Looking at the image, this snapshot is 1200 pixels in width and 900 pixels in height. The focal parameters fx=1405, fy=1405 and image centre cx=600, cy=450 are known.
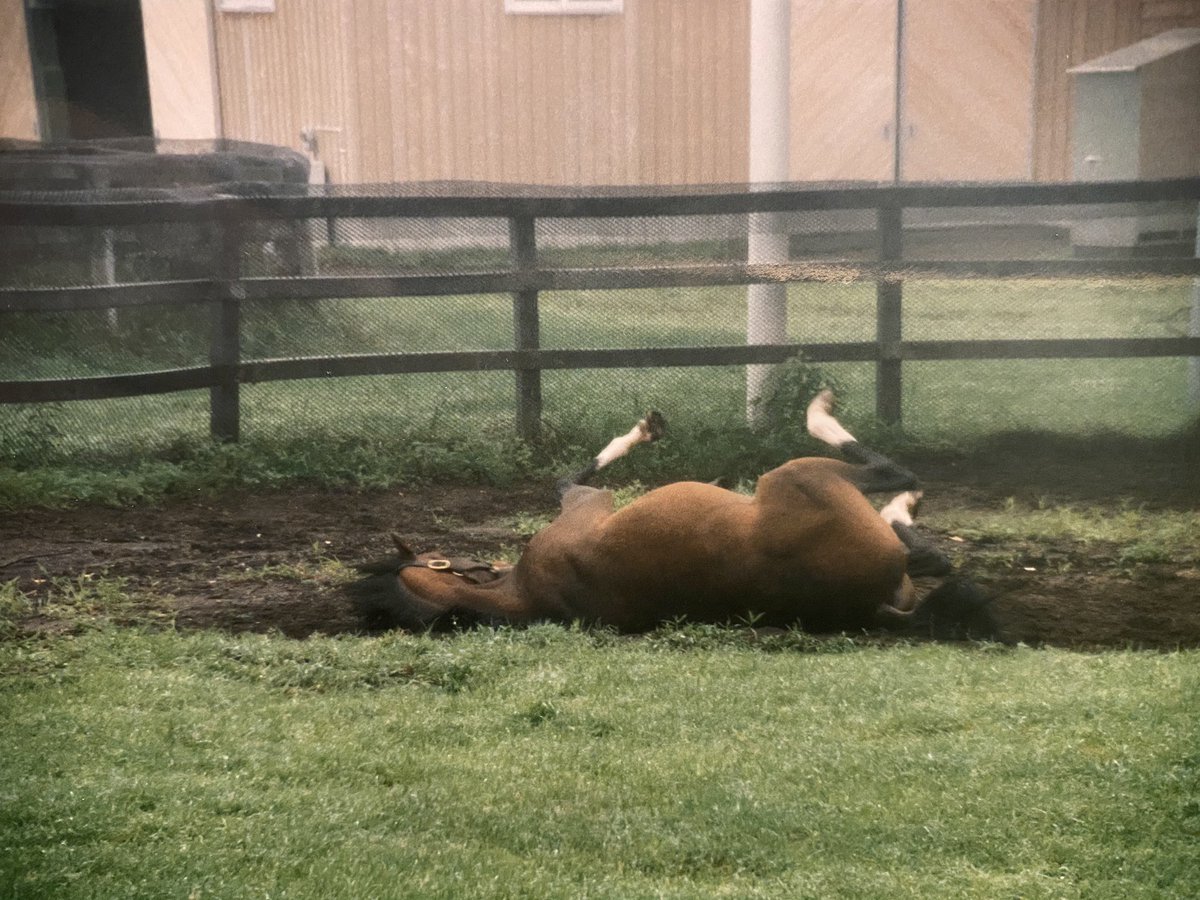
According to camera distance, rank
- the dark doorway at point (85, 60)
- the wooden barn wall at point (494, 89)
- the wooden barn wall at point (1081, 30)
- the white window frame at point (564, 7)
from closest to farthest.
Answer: the wooden barn wall at point (1081, 30) → the dark doorway at point (85, 60) → the wooden barn wall at point (494, 89) → the white window frame at point (564, 7)

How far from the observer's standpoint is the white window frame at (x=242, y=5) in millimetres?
5316

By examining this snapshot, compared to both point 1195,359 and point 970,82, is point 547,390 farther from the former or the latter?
point 1195,359

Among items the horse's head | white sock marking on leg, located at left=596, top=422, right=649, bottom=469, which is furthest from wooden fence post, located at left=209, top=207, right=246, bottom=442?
the horse's head

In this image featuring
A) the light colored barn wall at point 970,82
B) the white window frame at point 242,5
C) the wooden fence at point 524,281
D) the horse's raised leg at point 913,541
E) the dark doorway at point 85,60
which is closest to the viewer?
the horse's raised leg at point 913,541

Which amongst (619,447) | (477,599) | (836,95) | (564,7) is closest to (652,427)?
(619,447)

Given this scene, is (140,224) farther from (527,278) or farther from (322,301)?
(527,278)

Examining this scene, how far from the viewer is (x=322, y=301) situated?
6562 millimetres

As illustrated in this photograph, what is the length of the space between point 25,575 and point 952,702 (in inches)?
128

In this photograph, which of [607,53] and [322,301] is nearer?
[607,53]

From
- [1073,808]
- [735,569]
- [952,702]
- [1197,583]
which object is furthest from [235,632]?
[1197,583]

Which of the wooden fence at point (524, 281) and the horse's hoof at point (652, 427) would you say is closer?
the horse's hoof at point (652, 427)

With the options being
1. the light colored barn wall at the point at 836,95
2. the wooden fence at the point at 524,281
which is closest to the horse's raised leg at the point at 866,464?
the light colored barn wall at the point at 836,95

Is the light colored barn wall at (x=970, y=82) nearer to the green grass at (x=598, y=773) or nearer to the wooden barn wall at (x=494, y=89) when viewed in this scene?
the wooden barn wall at (x=494, y=89)

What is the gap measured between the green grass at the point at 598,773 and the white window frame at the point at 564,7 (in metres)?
3.10
